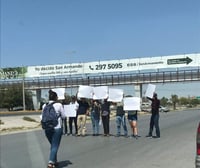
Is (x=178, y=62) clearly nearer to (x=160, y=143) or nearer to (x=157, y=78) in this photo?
(x=157, y=78)

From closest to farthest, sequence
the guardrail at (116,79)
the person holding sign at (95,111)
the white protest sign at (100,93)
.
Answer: the white protest sign at (100,93)
the person holding sign at (95,111)
the guardrail at (116,79)

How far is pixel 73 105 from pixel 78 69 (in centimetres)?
6425

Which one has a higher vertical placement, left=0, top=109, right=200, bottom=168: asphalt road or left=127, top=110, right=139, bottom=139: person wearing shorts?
left=127, top=110, right=139, bottom=139: person wearing shorts

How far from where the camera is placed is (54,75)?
85562mm

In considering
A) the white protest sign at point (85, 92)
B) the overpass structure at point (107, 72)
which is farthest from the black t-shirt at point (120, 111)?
the overpass structure at point (107, 72)

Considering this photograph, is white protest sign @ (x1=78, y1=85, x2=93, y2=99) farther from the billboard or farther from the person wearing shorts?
the billboard

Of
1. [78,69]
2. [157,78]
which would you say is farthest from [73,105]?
[78,69]

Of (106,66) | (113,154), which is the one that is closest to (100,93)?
(113,154)

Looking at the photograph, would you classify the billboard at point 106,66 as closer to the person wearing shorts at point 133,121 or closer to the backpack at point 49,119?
the person wearing shorts at point 133,121

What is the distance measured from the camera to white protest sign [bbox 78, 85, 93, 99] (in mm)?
19062

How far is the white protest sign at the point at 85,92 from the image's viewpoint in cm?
1906

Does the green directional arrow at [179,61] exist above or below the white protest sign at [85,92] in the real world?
above

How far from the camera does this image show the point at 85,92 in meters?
19.2

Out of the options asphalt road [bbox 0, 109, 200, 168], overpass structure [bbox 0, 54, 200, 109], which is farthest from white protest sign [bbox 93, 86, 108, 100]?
overpass structure [bbox 0, 54, 200, 109]
